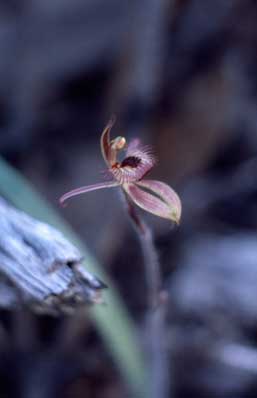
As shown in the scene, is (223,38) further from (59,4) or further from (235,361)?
(235,361)

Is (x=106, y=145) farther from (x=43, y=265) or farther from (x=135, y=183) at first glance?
(x=43, y=265)

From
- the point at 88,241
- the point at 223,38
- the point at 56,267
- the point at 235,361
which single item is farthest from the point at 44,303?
the point at 223,38

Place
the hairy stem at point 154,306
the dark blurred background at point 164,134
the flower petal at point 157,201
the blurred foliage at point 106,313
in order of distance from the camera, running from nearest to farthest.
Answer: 1. the flower petal at point 157,201
2. the hairy stem at point 154,306
3. the blurred foliage at point 106,313
4. the dark blurred background at point 164,134

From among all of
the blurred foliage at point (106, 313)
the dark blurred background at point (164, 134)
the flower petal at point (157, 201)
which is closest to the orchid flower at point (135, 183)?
the flower petal at point (157, 201)

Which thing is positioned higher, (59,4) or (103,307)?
(59,4)

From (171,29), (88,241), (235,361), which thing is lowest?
(235,361)

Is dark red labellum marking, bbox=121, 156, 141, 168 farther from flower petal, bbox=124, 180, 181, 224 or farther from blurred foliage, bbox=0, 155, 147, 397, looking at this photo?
blurred foliage, bbox=0, 155, 147, 397

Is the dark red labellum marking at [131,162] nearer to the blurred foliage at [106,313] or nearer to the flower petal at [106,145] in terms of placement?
the flower petal at [106,145]
